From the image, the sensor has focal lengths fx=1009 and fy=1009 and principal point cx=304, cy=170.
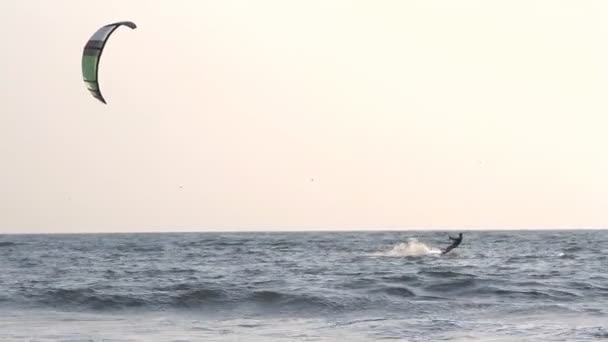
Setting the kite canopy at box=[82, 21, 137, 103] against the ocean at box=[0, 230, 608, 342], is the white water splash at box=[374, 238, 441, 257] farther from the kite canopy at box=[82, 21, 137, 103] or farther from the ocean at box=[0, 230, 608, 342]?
the kite canopy at box=[82, 21, 137, 103]

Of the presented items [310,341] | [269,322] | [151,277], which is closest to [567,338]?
[310,341]

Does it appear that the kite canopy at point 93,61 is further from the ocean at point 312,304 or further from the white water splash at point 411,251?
the white water splash at point 411,251

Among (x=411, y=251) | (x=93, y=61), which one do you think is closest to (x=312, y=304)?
(x=93, y=61)

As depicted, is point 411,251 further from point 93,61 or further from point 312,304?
point 93,61

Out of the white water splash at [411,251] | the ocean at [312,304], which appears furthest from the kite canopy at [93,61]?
the white water splash at [411,251]

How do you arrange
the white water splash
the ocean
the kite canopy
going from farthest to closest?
the white water splash < the kite canopy < the ocean

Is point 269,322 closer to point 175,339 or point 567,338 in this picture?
point 175,339

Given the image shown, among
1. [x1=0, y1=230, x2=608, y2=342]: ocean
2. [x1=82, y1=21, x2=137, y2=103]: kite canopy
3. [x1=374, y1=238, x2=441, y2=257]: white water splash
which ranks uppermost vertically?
[x1=82, y1=21, x2=137, y2=103]: kite canopy

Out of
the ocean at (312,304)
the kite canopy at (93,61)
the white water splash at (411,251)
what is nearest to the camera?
the ocean at (312,304)

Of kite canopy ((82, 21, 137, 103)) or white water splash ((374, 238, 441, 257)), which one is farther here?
white water splash ((374, 238, 441, 257))

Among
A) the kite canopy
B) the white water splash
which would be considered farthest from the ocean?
the white water splash

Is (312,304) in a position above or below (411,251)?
below

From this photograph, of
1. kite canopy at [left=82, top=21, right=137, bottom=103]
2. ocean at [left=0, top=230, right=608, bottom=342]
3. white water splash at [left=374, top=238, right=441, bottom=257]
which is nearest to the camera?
ocean at [left=0, top=230, right=608, bottom=342]

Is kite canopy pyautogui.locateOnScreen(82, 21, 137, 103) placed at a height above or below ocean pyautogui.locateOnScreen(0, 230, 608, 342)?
above
